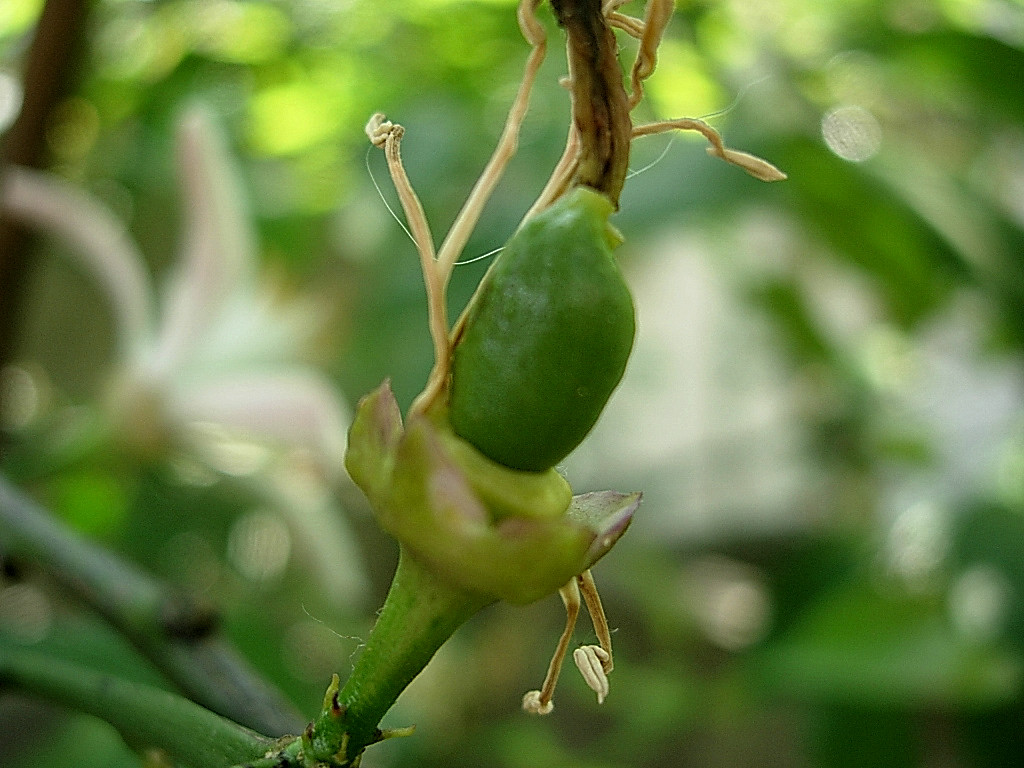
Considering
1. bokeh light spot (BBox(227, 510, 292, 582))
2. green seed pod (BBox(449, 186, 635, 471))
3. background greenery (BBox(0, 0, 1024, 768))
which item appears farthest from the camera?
bokeh light spot (BBox(227, 510, 292, 582))

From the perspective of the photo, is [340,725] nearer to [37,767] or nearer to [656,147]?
[37,767]

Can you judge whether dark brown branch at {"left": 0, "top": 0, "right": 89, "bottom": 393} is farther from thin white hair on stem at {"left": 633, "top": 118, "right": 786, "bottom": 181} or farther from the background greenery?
thin white hair on stem at {"left": 633, "top": 118, "right": 786, "bottom": 181}

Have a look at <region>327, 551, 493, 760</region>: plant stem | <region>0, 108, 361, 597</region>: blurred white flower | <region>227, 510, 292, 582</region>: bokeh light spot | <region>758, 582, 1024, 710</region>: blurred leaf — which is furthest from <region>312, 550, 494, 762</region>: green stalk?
<region>227, 510, 292, 582</region>: bokeh light spot

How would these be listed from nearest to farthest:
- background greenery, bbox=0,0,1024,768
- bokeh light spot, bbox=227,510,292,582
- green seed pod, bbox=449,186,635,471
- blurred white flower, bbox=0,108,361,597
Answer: green seed pod, bbox=449,186,635,471
blurred white flower, bbox=0,108,361,597
background greenery, bbox=0,0,1024,768
bokeh light spot, bbox=227,510,292,582

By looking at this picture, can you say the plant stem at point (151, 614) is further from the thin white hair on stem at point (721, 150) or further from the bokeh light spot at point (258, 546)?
the bokeh light spot at point (258, 546)

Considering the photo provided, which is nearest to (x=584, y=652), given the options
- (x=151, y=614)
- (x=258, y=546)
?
(x=151, y=614)

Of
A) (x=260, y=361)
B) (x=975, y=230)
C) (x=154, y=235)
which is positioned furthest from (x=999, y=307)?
(x=154, y=235)

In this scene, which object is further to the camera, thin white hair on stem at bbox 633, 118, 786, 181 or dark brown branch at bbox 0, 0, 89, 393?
dark brown branch at bbox 0, 0, 89, 393
